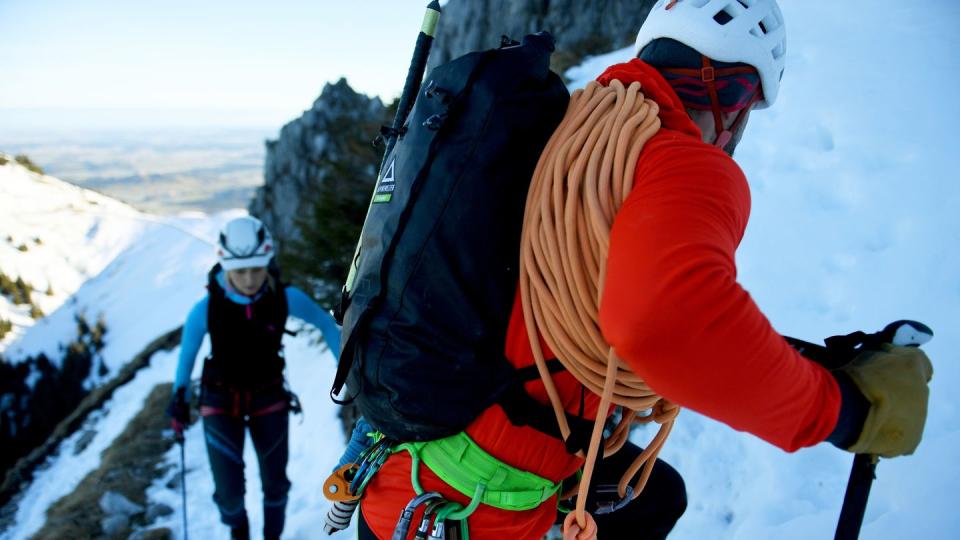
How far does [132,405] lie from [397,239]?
17884 mm

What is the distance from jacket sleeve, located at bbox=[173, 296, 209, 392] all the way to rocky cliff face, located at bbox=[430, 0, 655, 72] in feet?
45.5

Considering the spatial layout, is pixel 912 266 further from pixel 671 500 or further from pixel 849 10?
pixel 849 10

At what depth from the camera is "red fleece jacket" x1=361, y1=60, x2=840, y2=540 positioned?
3.45 feet

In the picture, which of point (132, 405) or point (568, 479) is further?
point (132, 405)

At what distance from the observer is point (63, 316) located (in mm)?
81500

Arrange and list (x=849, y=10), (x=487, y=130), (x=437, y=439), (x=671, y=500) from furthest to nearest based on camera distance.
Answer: (x=849, y=10) → (x=671, y=500) → (x=437, y=439) → (x=487, y=130)

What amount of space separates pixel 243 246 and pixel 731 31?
14.1 ft

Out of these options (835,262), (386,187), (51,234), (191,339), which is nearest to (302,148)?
(191,339)

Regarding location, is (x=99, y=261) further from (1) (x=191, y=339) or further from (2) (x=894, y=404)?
(2) (x=894, y=404)

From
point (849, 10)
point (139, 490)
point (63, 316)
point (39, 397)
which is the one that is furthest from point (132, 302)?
point (849, 10)

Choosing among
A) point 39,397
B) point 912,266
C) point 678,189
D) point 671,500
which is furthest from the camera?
point 39,397

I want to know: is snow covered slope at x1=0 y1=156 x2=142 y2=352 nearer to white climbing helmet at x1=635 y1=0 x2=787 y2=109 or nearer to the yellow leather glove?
white climbing helmet at x1=635 y1=0 x2=787 y2=109

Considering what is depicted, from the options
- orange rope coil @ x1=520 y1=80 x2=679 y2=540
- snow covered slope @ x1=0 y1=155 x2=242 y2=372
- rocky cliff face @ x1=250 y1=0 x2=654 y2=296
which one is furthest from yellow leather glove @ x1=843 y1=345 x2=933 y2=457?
snow covered slope @ x1=0 y1=155 x2=242 y2=372

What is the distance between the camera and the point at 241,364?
475 centimetres
